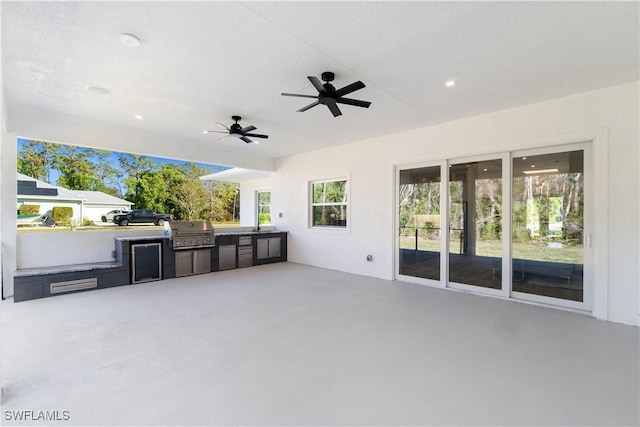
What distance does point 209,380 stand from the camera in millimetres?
2135

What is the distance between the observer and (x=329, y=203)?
6809 millimetres

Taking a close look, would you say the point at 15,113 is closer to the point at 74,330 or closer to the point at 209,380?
the point at 74,330

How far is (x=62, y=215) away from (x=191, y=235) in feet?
8.03

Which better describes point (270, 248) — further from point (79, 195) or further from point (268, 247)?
point (79, 195)

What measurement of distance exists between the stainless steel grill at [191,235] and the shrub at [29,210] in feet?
7.22

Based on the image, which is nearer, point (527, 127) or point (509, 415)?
point (509, 415)

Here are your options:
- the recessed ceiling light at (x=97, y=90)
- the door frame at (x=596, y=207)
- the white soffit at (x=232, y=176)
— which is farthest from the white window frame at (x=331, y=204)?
the recessed ceiling light at (x=97, y=90)

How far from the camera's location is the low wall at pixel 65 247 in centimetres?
470

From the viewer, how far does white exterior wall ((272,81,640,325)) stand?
3352 mm

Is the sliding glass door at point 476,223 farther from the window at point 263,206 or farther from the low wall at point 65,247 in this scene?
the window at point 263,206

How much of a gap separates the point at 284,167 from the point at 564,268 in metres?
6.21

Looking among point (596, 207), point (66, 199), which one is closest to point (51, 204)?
point (66, 199)

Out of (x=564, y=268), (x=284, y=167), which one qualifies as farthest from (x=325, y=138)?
(x=564, y=268)

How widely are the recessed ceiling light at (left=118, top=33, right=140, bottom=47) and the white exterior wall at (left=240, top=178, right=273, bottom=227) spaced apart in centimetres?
760
